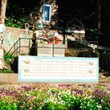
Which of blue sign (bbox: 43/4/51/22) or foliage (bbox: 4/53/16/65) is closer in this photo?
foliage (bbox: 4/53/16/65)

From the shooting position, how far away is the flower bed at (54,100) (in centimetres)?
994

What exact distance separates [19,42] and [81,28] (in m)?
7.91

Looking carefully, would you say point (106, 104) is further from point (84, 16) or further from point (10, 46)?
point (84, 16)

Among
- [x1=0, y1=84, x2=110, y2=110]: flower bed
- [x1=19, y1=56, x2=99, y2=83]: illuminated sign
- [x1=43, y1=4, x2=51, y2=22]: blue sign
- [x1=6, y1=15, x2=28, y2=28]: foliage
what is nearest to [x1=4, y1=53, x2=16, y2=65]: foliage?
[x1=19, y1=56, x2=99, y2=83]: illuminated sign

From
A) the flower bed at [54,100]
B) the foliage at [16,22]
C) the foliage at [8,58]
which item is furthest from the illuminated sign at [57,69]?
the flower bed at [54,100]

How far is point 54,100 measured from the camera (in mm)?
10227

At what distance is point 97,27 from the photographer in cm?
3300

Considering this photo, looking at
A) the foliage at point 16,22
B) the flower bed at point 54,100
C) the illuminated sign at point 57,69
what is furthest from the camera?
the foliage at point 16,22

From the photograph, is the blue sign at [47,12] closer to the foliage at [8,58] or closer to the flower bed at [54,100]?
the foliage at [8,58]

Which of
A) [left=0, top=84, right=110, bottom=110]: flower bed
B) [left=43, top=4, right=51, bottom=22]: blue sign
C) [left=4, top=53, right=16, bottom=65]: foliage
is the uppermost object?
[left=43, top=4, right=51, bottom=22]: blue sign

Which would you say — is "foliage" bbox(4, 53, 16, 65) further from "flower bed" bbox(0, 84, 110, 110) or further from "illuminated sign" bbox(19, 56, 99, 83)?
"flower bed" bbox(0, 84, 110, 110)

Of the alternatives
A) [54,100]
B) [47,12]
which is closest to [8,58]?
[47,12]

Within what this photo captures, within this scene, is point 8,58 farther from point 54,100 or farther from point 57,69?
point 54,100

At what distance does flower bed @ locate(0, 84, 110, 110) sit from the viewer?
9938 mm
